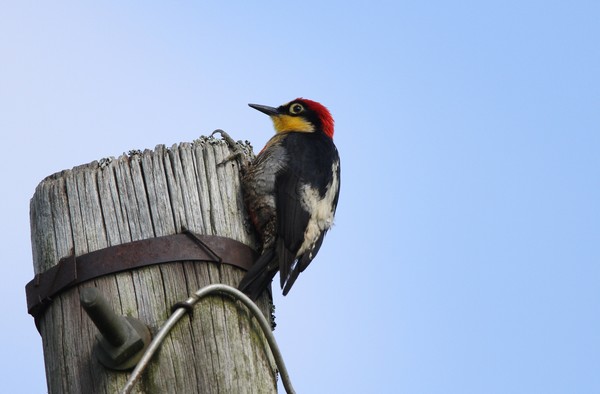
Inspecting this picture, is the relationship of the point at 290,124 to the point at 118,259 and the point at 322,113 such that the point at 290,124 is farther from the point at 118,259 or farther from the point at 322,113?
the point at 118,259

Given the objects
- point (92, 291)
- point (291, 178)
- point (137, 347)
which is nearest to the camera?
point (92, 291)

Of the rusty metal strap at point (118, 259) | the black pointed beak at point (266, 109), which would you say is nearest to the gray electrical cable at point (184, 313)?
the rusty metal strap at point (118, 259)

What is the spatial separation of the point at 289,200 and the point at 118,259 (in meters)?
1.38

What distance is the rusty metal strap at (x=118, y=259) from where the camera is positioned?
297 cm

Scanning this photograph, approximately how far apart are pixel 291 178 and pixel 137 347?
1.73 metres

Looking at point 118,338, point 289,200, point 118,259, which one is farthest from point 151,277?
point 289,200

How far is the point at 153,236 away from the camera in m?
3.05

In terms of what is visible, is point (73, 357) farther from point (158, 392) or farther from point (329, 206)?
point (329, 206)

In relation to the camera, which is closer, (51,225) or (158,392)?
(158,392)

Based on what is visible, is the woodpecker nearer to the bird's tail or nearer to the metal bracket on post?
the bird's tail

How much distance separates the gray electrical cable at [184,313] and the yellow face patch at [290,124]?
2.65m

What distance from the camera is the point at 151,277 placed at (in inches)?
117

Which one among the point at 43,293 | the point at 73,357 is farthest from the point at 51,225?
the point at 73,357

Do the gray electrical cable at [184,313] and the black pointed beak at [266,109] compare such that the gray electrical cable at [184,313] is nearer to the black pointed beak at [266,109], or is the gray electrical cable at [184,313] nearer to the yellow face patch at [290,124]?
the yellow face patch at [290,124]
